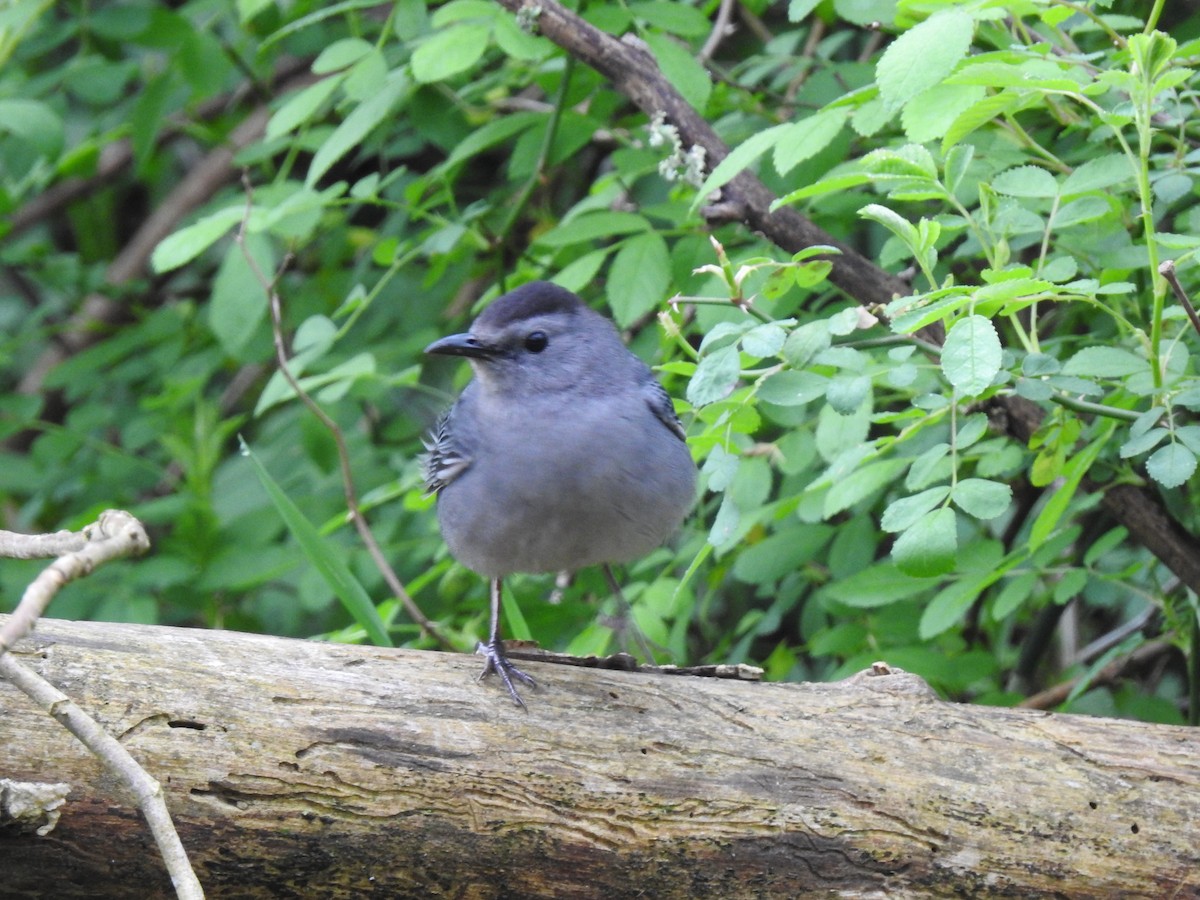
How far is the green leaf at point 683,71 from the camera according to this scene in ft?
10.6

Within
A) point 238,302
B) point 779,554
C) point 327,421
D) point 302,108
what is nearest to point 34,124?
point 238,302

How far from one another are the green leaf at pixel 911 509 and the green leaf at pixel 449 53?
155cm

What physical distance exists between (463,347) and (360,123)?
2.53ft

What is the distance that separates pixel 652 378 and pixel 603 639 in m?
0.69

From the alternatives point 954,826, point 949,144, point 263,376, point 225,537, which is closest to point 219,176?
point 263,376

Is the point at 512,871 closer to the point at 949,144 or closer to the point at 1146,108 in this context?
the point at 949,144

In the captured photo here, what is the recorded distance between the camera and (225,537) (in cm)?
438

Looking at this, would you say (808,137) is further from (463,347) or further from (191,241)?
(191,241)

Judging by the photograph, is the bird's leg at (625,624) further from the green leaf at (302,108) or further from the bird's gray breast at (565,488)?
the green leaf at (302,108)

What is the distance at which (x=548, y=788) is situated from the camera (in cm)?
226

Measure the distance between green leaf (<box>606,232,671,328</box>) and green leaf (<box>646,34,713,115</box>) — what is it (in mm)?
359

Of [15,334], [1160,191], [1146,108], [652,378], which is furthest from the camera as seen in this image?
[15,334]

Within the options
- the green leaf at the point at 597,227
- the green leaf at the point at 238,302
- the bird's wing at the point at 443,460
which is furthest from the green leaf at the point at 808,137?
the green leaf at the point at 238,302

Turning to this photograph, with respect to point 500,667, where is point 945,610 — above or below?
below
